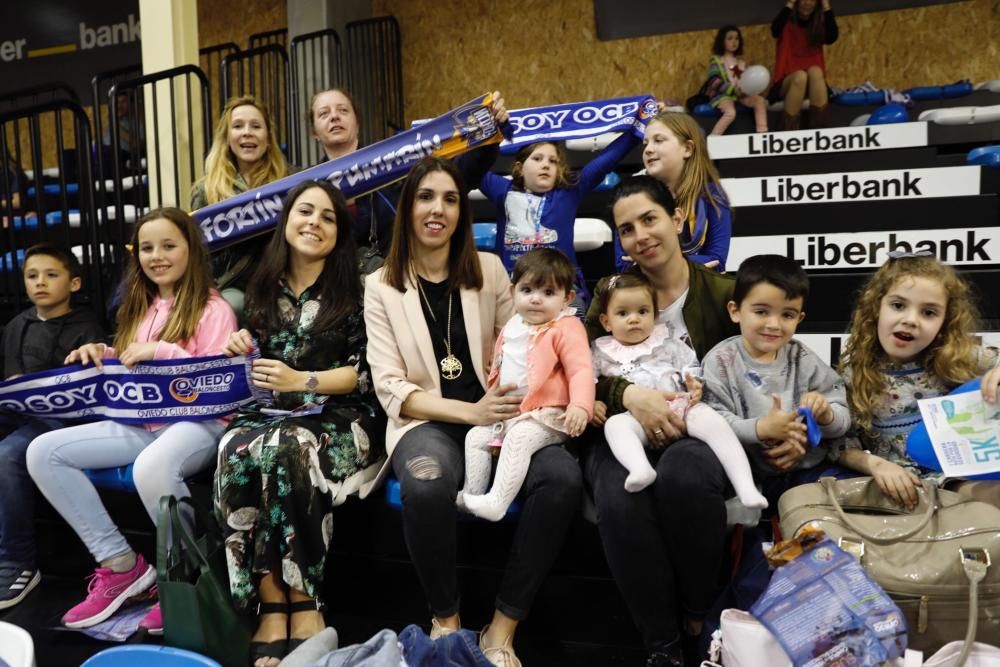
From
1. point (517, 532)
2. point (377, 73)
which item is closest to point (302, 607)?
point (517, 532)

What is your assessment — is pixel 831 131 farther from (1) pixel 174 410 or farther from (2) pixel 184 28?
(1) pixel 174 410

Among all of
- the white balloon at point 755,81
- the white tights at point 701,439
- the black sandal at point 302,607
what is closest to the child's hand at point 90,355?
the black sandal at point 302,607

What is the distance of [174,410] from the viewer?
230 cm

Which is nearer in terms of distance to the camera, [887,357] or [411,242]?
[887,357]

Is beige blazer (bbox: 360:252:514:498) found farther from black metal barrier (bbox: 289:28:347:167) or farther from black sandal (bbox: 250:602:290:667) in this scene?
black metal barrier (bbox: 289:28:347:167)

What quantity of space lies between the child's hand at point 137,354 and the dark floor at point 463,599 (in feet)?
2.50

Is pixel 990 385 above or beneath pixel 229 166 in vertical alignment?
beneath

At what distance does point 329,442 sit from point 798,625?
4.15 feet

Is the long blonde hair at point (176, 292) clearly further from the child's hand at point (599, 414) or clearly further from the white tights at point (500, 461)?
the child's hand at point (599, 414)

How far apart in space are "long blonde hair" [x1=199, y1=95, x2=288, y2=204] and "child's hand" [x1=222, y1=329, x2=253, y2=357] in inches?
34.6

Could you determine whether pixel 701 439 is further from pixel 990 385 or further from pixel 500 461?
pixel 990 385

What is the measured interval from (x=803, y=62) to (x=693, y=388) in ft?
15.0

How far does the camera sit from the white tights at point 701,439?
1781 millimetres

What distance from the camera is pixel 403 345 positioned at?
7.18 feet
